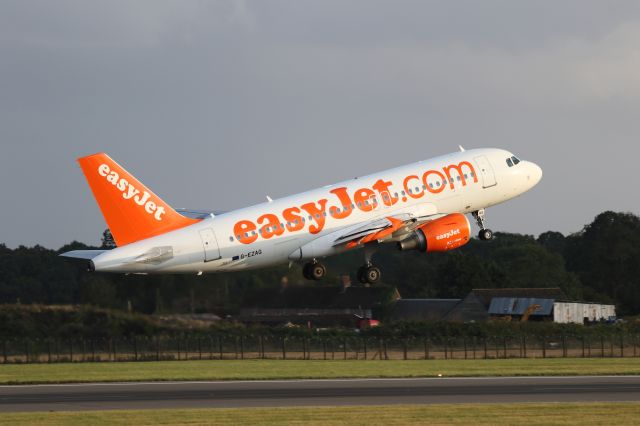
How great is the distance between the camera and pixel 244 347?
88.1m

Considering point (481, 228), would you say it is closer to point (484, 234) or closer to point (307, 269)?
point (484, 234)

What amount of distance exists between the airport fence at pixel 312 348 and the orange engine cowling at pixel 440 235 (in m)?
19.2

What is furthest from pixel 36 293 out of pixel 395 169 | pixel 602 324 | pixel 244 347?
pixel 602 324

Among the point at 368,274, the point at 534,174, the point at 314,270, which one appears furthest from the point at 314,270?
the point at 534,174

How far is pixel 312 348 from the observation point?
89.8m

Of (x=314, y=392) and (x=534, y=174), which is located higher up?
(x=534, y=174)

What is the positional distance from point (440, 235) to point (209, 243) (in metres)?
13.1

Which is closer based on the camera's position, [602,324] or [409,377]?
[409,377]

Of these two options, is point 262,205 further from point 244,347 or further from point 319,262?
point 244,347

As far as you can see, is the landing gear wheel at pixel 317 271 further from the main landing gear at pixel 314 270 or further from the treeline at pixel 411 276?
the treeline at pixel 411 276

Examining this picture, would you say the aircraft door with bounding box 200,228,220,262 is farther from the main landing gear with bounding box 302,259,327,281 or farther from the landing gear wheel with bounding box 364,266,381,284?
the landing gear wheel with bounding box 364,266,381,284

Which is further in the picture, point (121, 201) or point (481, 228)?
point (481, 228)

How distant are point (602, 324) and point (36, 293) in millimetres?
50068

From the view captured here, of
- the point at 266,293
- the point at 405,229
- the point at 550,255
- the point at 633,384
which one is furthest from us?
the point at 550,255
